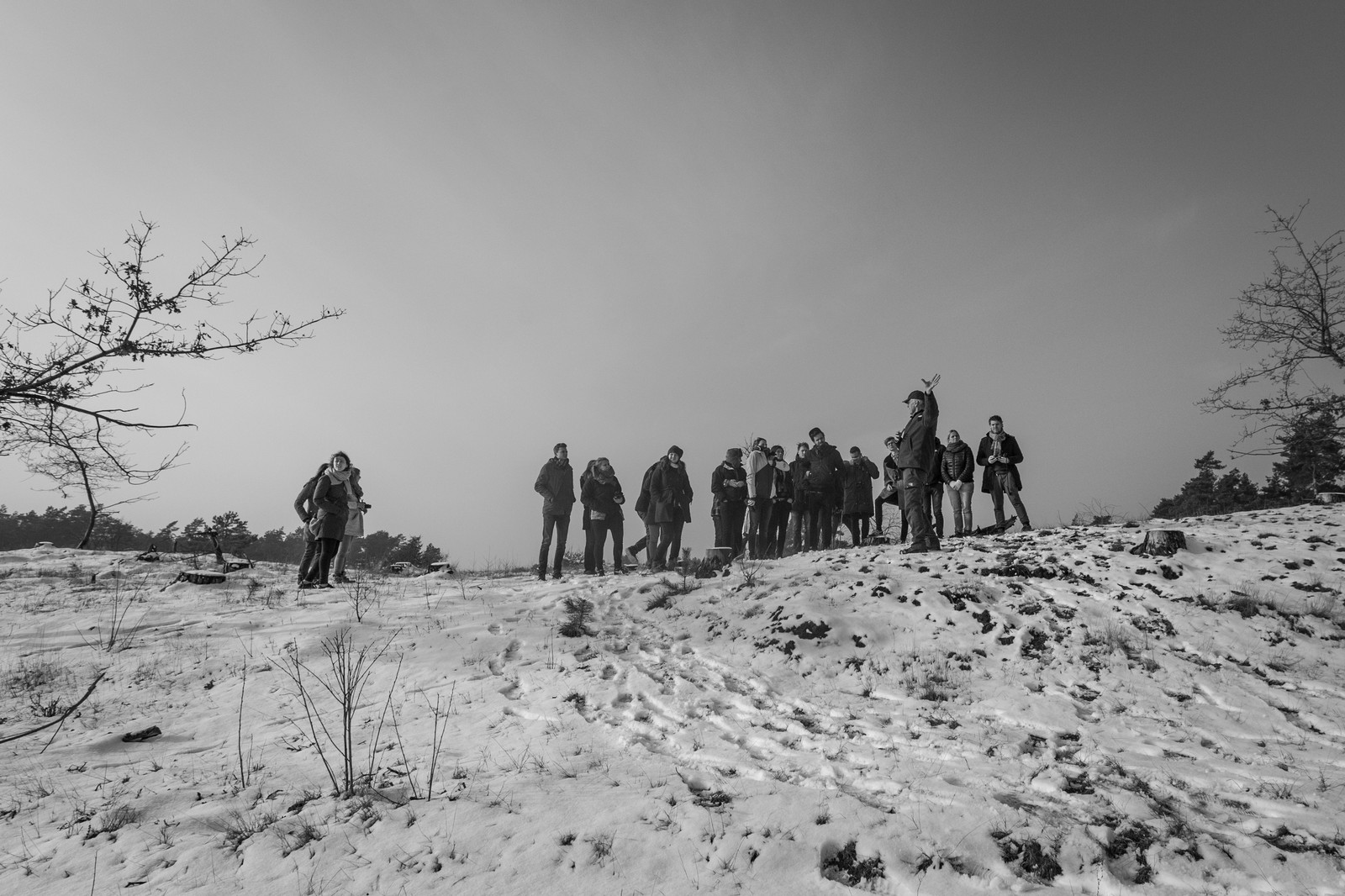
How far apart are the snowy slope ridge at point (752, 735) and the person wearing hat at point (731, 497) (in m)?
2.48

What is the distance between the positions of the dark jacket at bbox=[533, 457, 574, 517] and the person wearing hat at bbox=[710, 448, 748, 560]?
2.64m

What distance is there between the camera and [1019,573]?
693 centimetres

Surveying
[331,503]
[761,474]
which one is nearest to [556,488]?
[331,503]

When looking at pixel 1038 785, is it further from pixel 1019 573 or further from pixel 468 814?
pixel 1019 573

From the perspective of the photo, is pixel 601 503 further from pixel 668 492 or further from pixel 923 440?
pixel 923 440

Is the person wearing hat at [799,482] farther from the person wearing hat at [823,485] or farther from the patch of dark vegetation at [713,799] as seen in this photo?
the patch of dark vegetation at [713,799]

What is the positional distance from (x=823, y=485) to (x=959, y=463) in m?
2.41

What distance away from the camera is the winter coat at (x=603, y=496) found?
1055 centimetres

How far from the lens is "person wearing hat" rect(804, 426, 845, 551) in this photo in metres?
11.3

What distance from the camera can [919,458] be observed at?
8.16m

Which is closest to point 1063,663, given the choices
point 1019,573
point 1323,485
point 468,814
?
point 1019,573

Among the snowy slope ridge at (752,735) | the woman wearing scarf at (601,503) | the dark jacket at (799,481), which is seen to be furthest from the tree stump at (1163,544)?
the woman wearing scarf at (601,503)

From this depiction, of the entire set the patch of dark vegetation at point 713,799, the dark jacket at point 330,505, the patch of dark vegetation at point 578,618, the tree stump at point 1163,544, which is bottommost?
the patch of dark vegetation at point 713,799

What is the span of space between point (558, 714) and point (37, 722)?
15.0 ft
